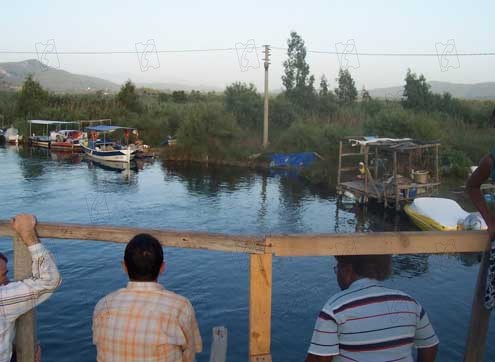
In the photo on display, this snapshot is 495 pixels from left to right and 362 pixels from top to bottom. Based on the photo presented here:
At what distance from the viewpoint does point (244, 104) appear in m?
47.0

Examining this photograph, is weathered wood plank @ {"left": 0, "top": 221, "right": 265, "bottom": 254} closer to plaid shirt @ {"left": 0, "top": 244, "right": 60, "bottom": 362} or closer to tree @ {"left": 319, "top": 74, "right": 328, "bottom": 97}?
plaid shirt @ {"left": 0, "top": 244, "right": 60, "bottom": 362}

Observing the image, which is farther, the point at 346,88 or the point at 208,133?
the point at 346,88

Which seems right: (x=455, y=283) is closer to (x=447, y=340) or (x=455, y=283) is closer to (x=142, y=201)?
(x=447, y=340)

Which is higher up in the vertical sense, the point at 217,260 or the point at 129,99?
the point at 129,99

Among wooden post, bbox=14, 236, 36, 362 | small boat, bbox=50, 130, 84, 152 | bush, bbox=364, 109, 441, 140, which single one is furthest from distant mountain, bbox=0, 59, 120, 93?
wooden post, bbox=14, 236, 36, 362

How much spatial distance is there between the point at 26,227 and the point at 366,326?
1.46 metres

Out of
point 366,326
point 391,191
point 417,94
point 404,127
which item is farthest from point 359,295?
point 417,94

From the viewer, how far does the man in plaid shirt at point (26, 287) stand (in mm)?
2143

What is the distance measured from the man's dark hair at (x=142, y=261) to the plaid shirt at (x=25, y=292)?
479 mm

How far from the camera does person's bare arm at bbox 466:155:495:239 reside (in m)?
2.20

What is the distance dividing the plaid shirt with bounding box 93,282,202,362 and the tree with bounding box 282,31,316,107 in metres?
51.0

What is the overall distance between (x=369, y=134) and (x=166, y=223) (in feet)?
52.8

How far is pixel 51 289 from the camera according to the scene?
2219mm

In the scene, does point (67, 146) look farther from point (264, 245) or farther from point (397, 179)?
point (264, 245)
